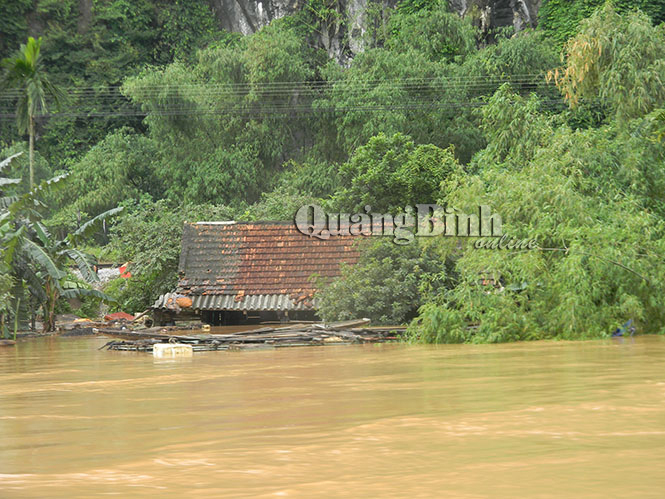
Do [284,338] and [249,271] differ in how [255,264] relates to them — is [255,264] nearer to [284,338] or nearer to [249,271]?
[249,271]

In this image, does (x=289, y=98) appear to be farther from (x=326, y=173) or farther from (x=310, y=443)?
(x=310, y=443)

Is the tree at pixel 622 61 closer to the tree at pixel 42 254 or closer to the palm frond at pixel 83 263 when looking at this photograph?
the tree at pixel 42 254

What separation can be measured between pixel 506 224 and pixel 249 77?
88.9 feet

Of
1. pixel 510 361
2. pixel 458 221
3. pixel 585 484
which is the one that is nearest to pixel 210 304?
pixel 458 221

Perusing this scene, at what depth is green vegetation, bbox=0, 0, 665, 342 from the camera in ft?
53.2

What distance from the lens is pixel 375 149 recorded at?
993 inches

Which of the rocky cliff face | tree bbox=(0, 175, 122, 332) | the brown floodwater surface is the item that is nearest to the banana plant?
tree bbox=(0, 175, 122, 332)

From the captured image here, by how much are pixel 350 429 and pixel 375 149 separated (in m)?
18.2

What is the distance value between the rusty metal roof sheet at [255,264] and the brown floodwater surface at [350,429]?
847 cm

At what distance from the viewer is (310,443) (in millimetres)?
7035

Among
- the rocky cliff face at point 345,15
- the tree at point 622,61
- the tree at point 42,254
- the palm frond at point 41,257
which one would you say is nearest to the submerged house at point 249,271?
the tree at point 42,254

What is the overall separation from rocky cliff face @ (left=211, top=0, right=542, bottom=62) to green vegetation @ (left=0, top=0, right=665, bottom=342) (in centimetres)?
48

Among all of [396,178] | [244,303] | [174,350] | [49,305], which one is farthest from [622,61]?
[49,305]

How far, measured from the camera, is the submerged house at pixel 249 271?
21.8 meters
